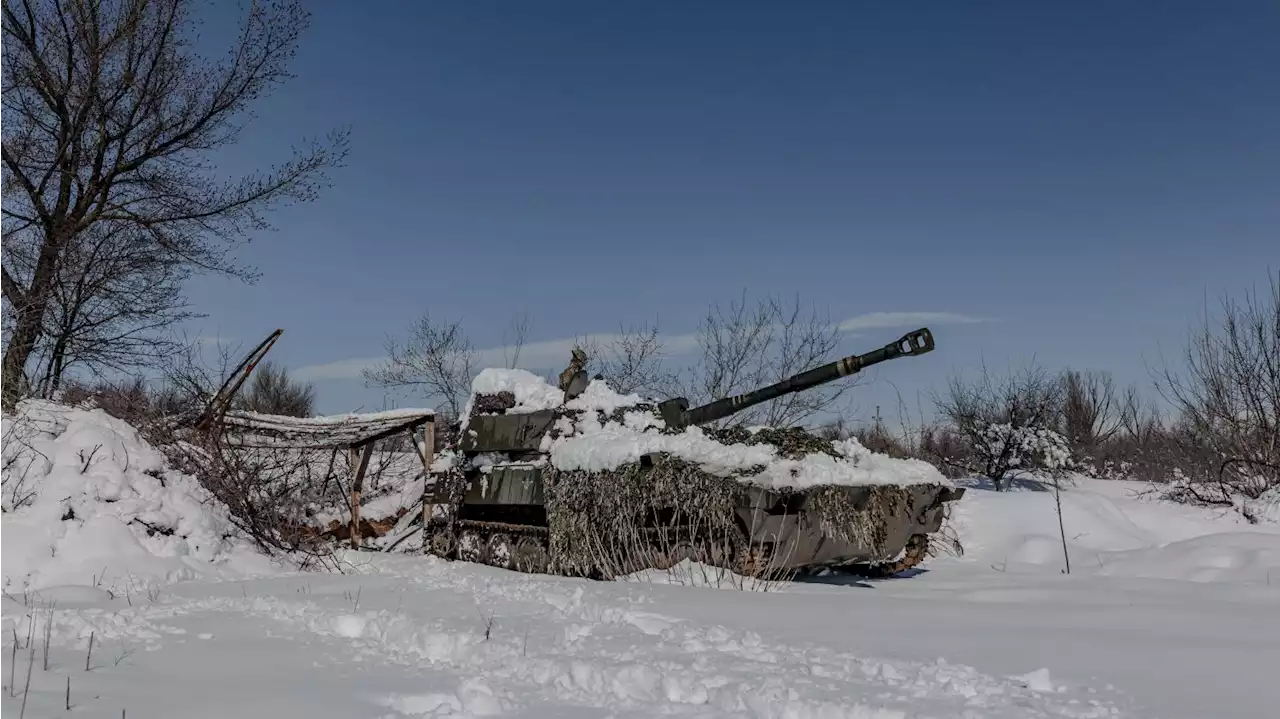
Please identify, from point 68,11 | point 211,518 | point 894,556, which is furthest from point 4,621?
point 68,11

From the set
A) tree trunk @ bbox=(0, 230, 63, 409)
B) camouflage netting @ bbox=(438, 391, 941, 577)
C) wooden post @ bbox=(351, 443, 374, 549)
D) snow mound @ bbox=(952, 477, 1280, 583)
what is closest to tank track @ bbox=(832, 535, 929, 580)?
camouflage netting @ bbox=(438, 391, 941, 577)

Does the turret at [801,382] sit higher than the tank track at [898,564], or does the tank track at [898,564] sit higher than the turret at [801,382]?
the turret at [801,382]

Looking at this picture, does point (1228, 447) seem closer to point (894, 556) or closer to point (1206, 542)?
point (1206, 542)

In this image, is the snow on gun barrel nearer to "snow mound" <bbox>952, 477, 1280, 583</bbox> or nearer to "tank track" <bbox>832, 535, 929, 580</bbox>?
"tank track" <bbox>832, 535, 929, 580</bbox>

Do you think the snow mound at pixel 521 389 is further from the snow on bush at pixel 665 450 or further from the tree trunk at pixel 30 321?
the tree trunk at pixel 30 321

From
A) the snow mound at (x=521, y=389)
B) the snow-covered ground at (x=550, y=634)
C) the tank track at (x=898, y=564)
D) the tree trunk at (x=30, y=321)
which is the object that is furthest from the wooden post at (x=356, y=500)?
the tank track at (x=898, y=564)

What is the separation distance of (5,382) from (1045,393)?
21420 millimetres

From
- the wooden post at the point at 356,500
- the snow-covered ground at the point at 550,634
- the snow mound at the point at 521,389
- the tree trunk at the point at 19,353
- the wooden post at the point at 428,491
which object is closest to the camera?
the snow-covered ground at the point at 550,634

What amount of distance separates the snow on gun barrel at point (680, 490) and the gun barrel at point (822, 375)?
14mm

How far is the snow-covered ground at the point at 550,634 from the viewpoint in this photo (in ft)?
12.0

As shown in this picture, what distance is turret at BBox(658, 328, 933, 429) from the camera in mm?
8422

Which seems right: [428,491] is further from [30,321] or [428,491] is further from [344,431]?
[30,321]

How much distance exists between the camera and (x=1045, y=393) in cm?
2339

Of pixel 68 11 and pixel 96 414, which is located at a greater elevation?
pixel 68 11
